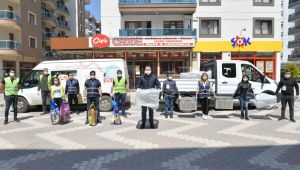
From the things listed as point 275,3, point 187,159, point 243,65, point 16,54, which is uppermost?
point 275,3

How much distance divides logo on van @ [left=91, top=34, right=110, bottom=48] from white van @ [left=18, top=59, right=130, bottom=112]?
8.39 m

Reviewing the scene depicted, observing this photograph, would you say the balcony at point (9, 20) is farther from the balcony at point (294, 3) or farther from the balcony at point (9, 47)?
the balcony at point (294, 3)

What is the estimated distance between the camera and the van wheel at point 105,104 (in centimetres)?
1145

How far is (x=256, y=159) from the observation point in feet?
17.3

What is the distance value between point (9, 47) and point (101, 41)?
1321 centimetres

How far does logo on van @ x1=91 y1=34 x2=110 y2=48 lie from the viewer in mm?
19719

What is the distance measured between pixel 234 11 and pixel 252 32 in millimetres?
2460

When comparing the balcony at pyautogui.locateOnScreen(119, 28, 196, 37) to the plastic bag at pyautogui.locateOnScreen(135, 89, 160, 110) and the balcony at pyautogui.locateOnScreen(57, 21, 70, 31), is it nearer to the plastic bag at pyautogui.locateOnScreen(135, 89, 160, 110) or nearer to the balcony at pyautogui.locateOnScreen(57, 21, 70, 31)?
the plastic bag at pyautogui.locateOnScreen(135, 89, 160, 110)

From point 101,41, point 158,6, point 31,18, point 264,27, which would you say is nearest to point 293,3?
point 264,27

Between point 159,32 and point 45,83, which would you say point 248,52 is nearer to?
point 159,32

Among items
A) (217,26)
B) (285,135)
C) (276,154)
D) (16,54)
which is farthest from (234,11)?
(16,54)

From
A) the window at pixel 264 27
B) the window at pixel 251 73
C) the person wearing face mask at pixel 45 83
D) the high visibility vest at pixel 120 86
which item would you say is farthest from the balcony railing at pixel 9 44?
the window at pixel 251 73

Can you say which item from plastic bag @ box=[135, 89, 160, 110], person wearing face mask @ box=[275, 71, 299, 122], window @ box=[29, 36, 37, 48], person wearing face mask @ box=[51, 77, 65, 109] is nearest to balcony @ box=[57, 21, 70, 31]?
window @ box=[29, 36, 37, 48]

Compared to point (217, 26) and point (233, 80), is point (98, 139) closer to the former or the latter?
point (233, 80)
